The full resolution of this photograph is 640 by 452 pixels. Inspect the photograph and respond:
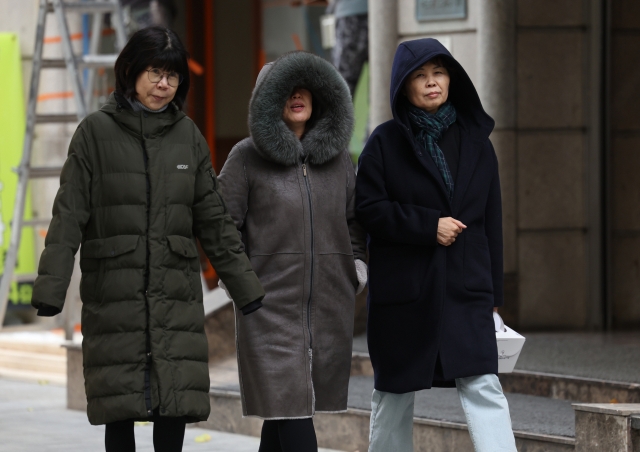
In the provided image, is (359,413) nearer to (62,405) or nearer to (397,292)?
(397,292)

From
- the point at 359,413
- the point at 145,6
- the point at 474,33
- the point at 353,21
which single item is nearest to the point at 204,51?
the point at 145,6

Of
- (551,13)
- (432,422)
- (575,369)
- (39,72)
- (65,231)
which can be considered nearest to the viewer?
(65,231)

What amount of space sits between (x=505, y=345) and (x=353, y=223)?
2.50 ft

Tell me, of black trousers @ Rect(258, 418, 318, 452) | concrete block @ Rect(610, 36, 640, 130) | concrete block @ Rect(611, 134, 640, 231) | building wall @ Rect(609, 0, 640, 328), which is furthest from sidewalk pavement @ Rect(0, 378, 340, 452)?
concrete block @ Rect(610, 36, 640, 130)

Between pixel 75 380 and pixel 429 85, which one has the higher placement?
pixel 429 85

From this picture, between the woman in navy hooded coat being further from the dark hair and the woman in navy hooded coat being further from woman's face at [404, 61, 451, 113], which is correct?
the dark hair

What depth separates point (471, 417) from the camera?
4965 mm

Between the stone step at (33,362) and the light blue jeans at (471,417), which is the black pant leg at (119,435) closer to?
the light blue jeans at (471,417)

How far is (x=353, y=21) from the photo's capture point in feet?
32.6

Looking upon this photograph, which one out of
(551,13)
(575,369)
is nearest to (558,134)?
(551,13)

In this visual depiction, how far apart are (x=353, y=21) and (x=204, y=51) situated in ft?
15.9

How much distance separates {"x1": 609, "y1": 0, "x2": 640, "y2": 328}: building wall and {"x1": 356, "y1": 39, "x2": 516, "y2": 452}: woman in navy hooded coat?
4074 mm

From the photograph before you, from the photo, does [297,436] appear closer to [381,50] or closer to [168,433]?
[168,433]

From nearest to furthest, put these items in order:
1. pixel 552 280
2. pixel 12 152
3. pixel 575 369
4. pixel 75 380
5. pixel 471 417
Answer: pixel 471 417, pixel 575 369, pixel 75 380, pixel 552 280, pixel 12 152
